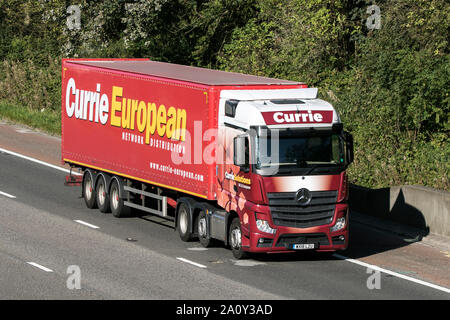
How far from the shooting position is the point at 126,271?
1877cm

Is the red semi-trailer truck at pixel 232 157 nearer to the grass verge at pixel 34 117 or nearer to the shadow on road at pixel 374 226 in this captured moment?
the shadow on road at pixel 374 226

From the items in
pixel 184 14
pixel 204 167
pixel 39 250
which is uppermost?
pixel 184 14

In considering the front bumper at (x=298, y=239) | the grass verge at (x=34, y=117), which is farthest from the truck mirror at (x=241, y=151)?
the grass verge at (x=34, y=117)

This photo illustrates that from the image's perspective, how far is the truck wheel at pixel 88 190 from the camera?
25602 mm

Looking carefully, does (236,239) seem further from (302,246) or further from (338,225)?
(338,225)

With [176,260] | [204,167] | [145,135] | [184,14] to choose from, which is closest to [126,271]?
[176,260]

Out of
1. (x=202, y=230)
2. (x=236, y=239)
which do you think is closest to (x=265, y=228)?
(x=236, y=239)

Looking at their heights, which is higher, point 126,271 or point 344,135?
point 344,135

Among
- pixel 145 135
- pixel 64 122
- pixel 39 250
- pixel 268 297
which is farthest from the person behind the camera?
pixel 64 122

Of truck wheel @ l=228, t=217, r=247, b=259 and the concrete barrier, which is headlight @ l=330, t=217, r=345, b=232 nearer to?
truck wheel @ l=228, t=217, r=247, b=259

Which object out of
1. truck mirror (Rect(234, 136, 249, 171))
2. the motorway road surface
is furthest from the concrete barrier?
truck mirror (Rect(234, 136, 249, 171))

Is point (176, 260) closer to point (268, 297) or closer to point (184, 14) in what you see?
point (268, 297)

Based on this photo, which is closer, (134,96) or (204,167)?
(204,167)
